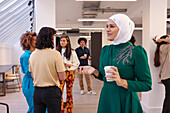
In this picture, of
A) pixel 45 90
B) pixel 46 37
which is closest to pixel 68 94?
pixel 45 90

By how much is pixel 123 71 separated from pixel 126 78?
0.06 meters

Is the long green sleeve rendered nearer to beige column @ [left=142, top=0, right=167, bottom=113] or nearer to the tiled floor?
beige column @ [left=142, top=0, right=167, bottom=113]

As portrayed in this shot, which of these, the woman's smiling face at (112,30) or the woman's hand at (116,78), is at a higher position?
the woman's smiling face at (112,30)

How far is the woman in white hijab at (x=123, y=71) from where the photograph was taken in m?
1.22

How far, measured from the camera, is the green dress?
122 centimetres

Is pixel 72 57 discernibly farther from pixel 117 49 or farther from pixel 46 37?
pixel 117 49

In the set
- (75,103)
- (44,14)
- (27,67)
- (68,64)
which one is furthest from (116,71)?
(75,103)

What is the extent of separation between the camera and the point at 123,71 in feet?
4.16

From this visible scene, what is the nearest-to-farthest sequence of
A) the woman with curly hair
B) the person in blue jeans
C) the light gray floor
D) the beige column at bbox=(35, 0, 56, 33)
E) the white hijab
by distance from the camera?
the white hijab < the woman with curly hair < the person in blue jeans < the beige column at bbox=(35, 0, 56, 33) < the light gray floor

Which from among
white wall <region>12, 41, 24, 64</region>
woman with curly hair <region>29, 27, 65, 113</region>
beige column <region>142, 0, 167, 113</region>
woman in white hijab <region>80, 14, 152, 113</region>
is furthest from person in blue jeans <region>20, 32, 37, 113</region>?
white wall <region>12, 41, 24, 64</region>

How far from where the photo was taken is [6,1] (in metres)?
3.93

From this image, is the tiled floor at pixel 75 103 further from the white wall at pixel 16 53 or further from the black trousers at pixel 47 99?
the white wall at pixel 16 53

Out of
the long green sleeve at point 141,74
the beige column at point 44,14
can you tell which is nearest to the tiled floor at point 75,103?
the beige column at point 44,14

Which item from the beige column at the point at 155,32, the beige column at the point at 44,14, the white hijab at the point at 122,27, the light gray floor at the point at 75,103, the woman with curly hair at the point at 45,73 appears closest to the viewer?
the white hijab at the point at 122,27
